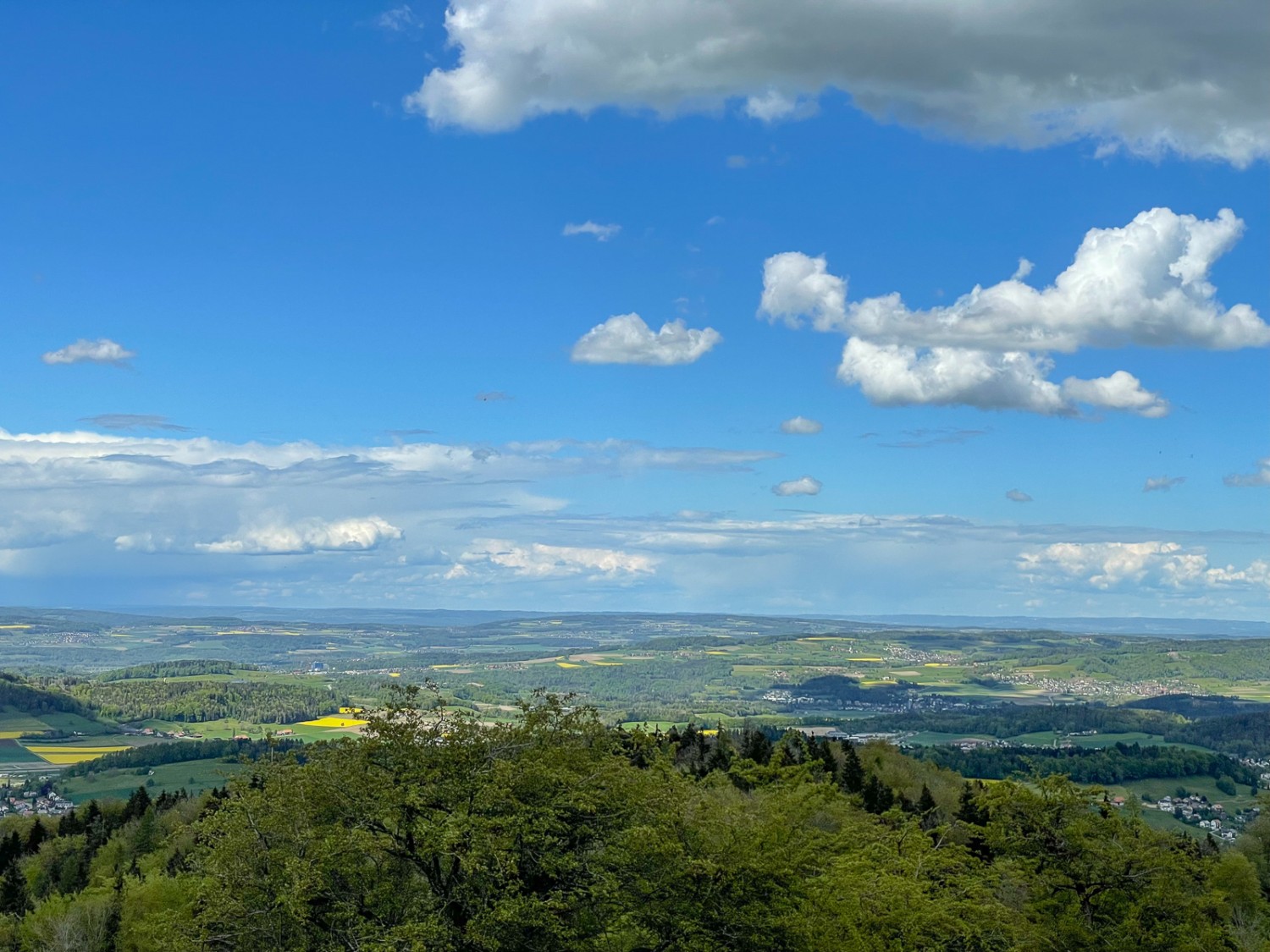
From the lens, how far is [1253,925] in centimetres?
5438

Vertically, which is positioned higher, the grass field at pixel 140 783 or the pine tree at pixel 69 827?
the pine tree at pixel 69 827

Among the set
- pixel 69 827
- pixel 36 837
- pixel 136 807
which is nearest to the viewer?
pixel 69 827

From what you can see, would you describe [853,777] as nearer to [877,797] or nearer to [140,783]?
[877,797]

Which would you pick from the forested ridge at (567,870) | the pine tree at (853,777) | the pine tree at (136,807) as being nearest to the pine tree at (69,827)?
the pine tree at (136,807)

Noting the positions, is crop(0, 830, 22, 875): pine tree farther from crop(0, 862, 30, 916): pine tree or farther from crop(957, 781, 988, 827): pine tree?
crop(957, 781, 988, 827): pine tree

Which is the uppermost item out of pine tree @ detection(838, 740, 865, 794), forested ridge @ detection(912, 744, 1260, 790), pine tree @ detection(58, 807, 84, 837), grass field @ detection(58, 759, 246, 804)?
pine tree @ detection(838, 740, 865, 794)

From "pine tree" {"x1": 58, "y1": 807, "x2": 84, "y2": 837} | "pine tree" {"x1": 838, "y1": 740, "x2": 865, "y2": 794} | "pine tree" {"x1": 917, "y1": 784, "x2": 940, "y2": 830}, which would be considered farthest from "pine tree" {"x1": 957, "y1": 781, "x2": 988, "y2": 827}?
"pine tree" {"x1": 58, "y1": 807, "x2": 84, "y2": 837}

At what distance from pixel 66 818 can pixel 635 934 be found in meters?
118

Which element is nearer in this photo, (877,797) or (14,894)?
(877,797)

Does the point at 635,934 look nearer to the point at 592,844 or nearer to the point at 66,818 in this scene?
the point at 592,844

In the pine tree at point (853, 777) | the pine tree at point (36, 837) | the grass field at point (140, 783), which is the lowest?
the grass field at point (140, 783)

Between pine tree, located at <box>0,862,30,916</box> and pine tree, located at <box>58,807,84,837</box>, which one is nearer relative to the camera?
pine tree, located at <box>0,862,30,916</box>

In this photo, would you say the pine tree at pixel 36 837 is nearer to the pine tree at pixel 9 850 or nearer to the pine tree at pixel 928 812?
the pine tree at pixel 9 850

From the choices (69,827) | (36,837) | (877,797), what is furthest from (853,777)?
(36,837)
